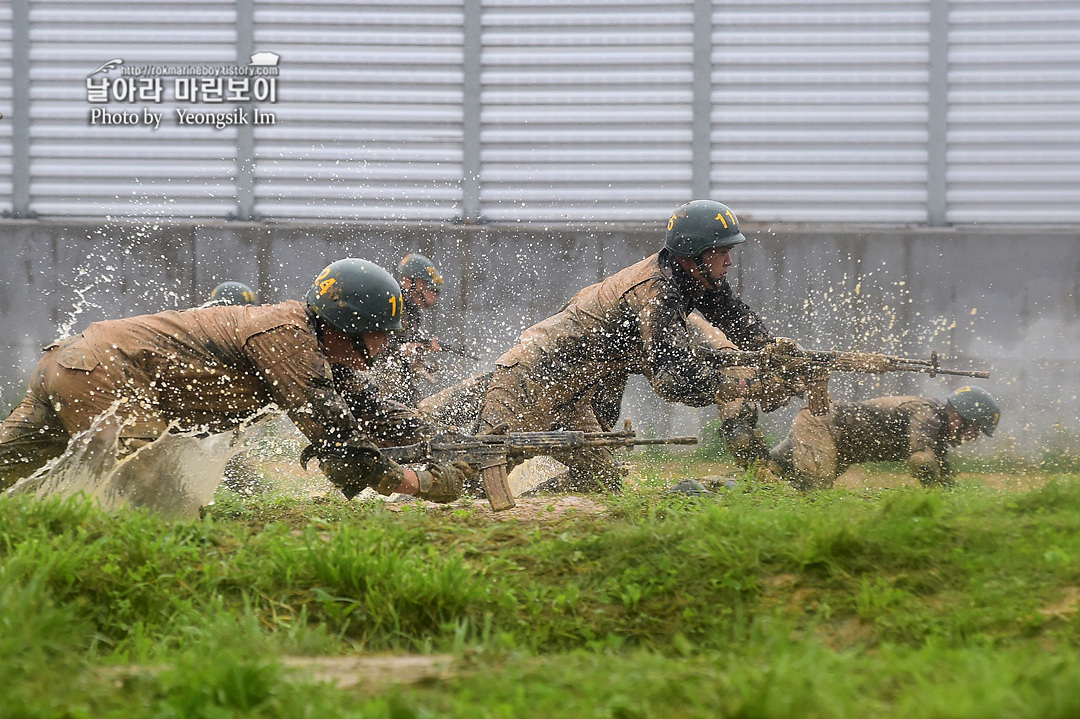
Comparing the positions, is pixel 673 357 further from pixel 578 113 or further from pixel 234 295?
pixel 578 113

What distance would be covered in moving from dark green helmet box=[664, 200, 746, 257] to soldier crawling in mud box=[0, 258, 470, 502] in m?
2.14

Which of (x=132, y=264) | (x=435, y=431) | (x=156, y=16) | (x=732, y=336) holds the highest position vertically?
(x=156, y=16)

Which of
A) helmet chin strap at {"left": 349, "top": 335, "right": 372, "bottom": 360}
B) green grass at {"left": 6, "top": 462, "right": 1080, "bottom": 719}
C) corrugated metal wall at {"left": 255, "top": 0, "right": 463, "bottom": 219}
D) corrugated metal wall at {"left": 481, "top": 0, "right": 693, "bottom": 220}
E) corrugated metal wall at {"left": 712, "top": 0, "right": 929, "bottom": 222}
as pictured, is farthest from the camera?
corrugated metal wall at {"left": 255, "top": 0, "right": 463, "bottom": 219}

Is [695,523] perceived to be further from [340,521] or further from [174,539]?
[174,539]

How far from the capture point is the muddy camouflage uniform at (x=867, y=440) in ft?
23.6

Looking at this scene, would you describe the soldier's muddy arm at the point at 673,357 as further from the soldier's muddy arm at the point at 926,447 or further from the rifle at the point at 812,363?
the soldier's muddy arm at the point at 926,447

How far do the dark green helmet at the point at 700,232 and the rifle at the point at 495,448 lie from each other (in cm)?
180

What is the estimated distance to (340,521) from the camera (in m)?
4.48

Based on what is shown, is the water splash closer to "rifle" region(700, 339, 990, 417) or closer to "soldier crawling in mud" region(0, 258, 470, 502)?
"soldier crawling in mud" region(0, 258, 470, 502)

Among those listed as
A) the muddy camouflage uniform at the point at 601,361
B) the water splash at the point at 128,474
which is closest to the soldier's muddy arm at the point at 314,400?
the water splash at the point at 128,474

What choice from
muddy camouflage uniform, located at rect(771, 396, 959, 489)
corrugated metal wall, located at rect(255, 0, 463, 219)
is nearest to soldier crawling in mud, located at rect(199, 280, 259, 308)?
corrugated metal wall, located at rect(255, 0, 463, 219)

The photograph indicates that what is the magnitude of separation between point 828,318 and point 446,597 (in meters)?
8.09

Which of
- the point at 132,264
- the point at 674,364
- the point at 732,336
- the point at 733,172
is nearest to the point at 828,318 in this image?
the point at 733,172

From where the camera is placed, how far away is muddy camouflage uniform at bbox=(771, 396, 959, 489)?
7.18m
